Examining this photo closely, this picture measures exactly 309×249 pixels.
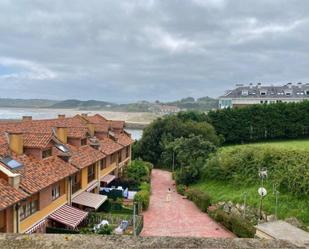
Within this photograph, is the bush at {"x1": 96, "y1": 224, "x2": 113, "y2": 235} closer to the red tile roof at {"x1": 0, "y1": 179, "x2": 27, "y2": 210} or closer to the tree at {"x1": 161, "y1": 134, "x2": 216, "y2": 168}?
the red tile roof at {"x1": 0, "y1": 179, "x2": 27, "y2": 210}

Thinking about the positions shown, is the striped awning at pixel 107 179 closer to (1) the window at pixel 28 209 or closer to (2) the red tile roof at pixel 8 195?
(1) the window at pixel 28 209

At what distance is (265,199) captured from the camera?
28.9m

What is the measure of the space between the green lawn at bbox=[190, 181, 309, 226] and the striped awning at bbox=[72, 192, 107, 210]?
1110 centimetres

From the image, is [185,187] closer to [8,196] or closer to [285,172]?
[285,172]

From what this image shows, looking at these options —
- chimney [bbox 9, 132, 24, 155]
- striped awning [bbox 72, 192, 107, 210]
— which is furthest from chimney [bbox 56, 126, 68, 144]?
chimney [bbox 9, 132, 24, 155]

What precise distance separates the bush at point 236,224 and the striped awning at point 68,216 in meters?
10.6

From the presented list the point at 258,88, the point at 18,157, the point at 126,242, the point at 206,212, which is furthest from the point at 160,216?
the point at 258,88

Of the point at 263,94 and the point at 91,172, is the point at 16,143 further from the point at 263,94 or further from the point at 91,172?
the point at 263,94

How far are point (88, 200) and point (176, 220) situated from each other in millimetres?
7199

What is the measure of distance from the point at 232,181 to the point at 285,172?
6.17 meters

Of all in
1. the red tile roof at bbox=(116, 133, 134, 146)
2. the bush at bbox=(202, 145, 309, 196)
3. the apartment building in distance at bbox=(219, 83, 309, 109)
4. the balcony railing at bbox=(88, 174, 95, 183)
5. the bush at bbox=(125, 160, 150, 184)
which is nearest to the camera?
the bush at bbox=(202, 145, 309, 196)

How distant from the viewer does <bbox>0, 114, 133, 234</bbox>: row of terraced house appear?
18578 mm

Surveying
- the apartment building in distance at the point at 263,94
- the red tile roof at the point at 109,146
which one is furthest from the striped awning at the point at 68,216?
the apartment building in distance at the point at 263,94

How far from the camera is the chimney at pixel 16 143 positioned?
23547mm
